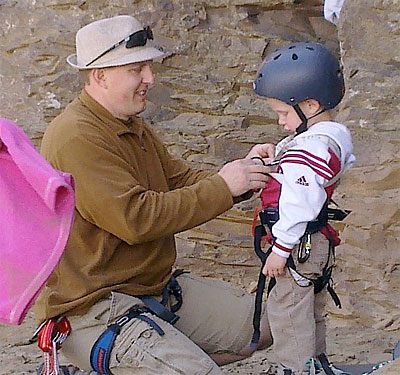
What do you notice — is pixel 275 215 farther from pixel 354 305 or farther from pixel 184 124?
pixel 184 124

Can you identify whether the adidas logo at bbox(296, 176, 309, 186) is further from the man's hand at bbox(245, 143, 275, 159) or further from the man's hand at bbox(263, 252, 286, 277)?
the man's hand at bbox(245, 143, 275, 159)

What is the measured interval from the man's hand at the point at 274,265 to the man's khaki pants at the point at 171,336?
396 mm

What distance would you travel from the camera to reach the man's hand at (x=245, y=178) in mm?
3148

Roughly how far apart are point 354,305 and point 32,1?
3156mm

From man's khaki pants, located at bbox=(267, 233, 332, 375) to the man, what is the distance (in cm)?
28

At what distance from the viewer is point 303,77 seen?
3.10 meters

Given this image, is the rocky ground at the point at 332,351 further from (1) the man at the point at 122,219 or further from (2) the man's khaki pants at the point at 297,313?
(2) the man's khaki pants at the point at 297,313

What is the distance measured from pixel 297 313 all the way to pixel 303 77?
0.88 meters

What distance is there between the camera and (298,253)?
3.06 metres

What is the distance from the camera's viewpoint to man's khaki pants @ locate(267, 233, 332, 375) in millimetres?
3078

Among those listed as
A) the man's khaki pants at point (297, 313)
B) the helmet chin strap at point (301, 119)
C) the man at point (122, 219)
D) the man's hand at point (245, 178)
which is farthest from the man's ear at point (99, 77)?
the man's khaki pants at point (297, 313)

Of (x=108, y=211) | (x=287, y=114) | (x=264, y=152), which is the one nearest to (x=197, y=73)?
(x=264, y=152)

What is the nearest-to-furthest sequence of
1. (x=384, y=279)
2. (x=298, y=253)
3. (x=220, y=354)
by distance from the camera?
(x=298, y=253), (x=220, y=354), (x=384, y=279)

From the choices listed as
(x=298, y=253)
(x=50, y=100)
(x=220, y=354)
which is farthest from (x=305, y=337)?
Result: (x=50, y=100)
